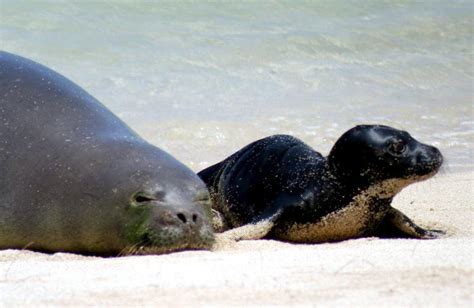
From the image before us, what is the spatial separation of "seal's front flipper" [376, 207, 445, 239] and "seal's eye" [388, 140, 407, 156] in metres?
0.36

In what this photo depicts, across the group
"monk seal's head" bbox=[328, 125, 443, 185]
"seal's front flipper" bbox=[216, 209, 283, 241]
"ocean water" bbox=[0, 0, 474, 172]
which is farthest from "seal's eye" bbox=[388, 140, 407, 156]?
"ocean water" bbox=[0, 0, 474, 172]

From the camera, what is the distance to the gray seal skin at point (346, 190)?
4664 millimetres

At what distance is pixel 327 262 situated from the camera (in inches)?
132

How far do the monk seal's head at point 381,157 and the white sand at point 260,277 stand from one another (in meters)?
0.67

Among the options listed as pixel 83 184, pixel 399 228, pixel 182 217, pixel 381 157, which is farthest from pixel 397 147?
pixel 83 184

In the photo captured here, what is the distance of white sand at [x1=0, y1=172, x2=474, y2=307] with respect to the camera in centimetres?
274

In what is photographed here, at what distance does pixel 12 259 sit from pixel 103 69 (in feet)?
27.2

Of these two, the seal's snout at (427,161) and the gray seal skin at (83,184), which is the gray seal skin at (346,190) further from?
the gray seal skin at (83,184)

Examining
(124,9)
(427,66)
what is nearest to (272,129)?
(427,66)

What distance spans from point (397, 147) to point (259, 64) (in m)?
8.25

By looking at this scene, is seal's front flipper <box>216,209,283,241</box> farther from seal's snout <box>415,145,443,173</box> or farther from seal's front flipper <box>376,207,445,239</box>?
seal's snout <box>415,145,443,173</box>

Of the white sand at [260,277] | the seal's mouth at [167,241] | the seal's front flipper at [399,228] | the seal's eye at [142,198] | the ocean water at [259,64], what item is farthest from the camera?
the ocean water at [259,64]

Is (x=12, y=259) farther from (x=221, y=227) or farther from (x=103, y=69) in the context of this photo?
(x=103, y=69)

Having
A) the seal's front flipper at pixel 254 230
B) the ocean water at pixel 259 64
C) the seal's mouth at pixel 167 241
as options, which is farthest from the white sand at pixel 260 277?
the ocean water at pixel 259 64
